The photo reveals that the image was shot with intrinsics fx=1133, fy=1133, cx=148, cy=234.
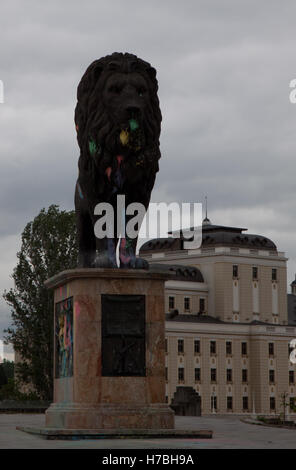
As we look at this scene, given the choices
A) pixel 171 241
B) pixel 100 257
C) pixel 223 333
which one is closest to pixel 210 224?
pixel 171 241

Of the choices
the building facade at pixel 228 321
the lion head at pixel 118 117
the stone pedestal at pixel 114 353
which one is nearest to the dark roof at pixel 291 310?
the building facade at pixel 228 321

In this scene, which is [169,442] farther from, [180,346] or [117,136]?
[180,346]

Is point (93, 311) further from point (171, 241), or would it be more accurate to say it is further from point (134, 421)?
point (171, 241)

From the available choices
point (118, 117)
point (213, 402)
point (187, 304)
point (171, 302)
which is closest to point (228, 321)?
point (187, 304)

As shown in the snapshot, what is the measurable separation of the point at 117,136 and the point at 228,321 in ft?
333

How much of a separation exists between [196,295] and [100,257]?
100592 mm

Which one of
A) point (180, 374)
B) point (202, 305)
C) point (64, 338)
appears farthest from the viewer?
point (202, 305)

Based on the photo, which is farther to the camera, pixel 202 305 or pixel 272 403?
pixel 202 305

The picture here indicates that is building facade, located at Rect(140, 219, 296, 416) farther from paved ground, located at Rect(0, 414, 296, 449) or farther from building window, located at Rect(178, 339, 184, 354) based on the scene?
paved ground, located at Rect(0, 414, 296, 449)

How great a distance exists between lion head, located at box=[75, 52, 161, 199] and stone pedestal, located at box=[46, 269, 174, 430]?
162 centimetres

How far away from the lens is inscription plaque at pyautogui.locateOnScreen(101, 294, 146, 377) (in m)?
16.9

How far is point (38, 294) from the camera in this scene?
5175 cm

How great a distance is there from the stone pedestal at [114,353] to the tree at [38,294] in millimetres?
32923

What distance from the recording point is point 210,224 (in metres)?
129
